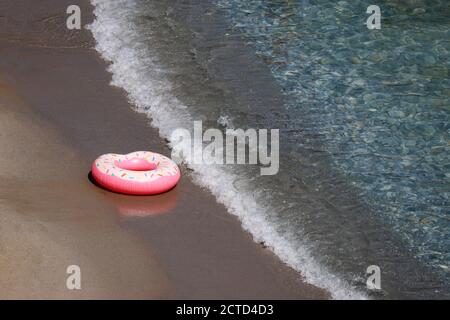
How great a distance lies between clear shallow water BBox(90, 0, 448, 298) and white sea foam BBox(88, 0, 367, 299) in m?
0.01

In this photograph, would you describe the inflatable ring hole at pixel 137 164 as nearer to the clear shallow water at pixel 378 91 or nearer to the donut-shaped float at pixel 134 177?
the donut-shaped float at pixel 134 177

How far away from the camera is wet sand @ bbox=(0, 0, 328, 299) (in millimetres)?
6570

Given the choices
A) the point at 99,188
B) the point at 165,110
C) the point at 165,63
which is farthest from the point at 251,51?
the point at 99,188

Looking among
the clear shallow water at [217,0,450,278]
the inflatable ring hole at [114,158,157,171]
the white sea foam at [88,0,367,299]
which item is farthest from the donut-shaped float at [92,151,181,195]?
the clear shallow water at [217,0,450,278]

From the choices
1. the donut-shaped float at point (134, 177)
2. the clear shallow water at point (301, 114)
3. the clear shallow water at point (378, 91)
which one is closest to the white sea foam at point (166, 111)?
the clear shallow water at point (301, 114)

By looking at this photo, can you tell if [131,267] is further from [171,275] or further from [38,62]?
[38,62]

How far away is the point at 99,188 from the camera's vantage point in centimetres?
779

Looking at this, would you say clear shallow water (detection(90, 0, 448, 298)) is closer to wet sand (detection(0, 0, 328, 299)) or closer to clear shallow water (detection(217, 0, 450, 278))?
clear shallow water (detection(217, 0, 450, 278))

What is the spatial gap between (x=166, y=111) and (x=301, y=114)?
142cm

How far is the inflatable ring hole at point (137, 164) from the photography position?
8.00 m

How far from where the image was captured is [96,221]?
287 inches

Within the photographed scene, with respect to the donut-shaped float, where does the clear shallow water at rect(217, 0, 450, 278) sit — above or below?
above

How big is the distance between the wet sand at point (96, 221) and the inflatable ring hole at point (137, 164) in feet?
1.04

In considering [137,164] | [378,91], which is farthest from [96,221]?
[378,91]
